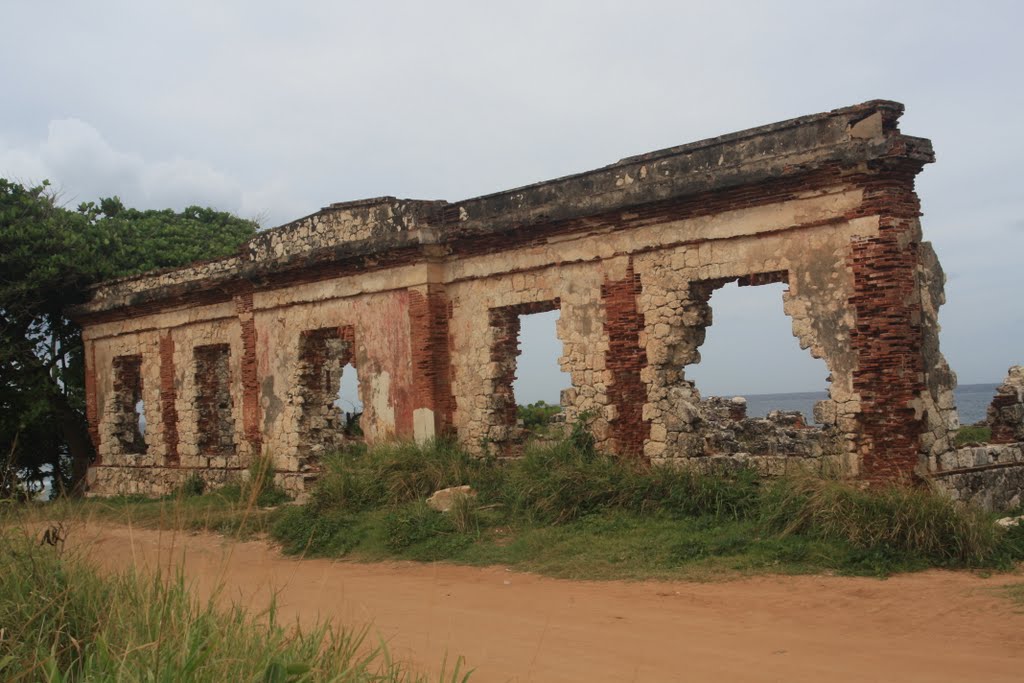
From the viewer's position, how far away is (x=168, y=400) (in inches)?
698

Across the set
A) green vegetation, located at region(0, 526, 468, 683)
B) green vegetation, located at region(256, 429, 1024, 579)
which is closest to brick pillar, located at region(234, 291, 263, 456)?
green vegetation, located at region(256, 429, 1024, 579)

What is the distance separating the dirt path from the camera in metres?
5.42

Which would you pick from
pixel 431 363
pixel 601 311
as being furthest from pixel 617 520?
pixel 431 363

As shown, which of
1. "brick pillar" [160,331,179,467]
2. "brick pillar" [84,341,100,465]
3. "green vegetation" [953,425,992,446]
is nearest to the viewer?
"green vegetation" [953,425,992,446]

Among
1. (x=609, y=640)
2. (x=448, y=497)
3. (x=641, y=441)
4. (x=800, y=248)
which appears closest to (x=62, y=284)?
(x=448, y=497)

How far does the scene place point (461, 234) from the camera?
505 inches

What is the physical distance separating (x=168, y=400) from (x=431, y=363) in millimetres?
6976

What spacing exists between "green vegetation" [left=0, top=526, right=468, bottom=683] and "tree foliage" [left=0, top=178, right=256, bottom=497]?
44.6 ft

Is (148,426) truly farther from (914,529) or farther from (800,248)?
(914,529)

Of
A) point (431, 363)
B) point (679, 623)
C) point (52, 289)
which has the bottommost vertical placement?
point (679, 623)

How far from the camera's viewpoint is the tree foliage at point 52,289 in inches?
714

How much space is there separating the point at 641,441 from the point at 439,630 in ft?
15.9

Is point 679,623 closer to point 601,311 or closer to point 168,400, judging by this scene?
point 601,311

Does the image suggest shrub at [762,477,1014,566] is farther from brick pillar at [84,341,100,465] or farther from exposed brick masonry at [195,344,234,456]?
brick pillar at [84,341,100,465]
